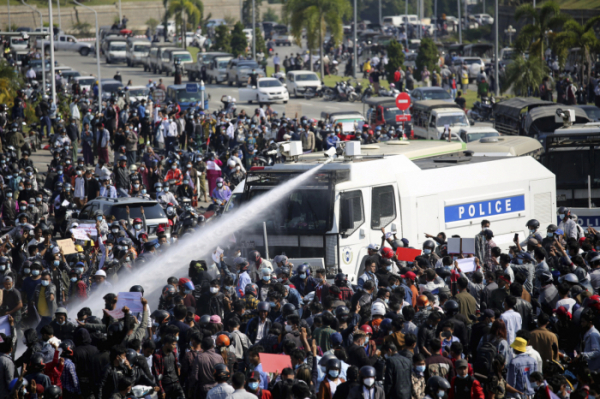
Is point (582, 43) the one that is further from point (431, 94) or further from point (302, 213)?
point (302, 213)

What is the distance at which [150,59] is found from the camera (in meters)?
56.8

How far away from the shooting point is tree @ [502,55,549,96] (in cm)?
4125

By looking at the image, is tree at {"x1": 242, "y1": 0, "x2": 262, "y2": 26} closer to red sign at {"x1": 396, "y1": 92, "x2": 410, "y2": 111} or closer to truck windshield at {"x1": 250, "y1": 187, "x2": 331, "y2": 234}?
red sign at {"x1": 396, "y1": 92, "x2": 410, "y2": 111}

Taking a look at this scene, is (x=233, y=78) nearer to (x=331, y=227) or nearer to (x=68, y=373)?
(x=331, y=227)

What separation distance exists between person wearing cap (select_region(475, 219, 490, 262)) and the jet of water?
3.06 meters

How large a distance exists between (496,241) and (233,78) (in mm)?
36264

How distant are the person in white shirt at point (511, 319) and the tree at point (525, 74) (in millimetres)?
33344

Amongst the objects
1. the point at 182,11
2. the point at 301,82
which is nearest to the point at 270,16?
the point at 182,11

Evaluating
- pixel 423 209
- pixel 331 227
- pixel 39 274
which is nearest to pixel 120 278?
pixel 39 274

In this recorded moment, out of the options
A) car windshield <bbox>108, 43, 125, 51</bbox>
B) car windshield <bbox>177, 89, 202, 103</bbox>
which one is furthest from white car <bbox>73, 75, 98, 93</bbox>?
car windshield <bbox>108, 43, 125, 51</bbox>

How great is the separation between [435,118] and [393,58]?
19101 millimetres

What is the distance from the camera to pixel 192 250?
48.1ft

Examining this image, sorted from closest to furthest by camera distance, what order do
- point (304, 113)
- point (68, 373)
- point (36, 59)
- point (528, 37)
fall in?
point (68, 373)
point (304, 113)
point (528, 37)
point (36, 59)

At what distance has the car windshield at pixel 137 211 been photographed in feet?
59.2
